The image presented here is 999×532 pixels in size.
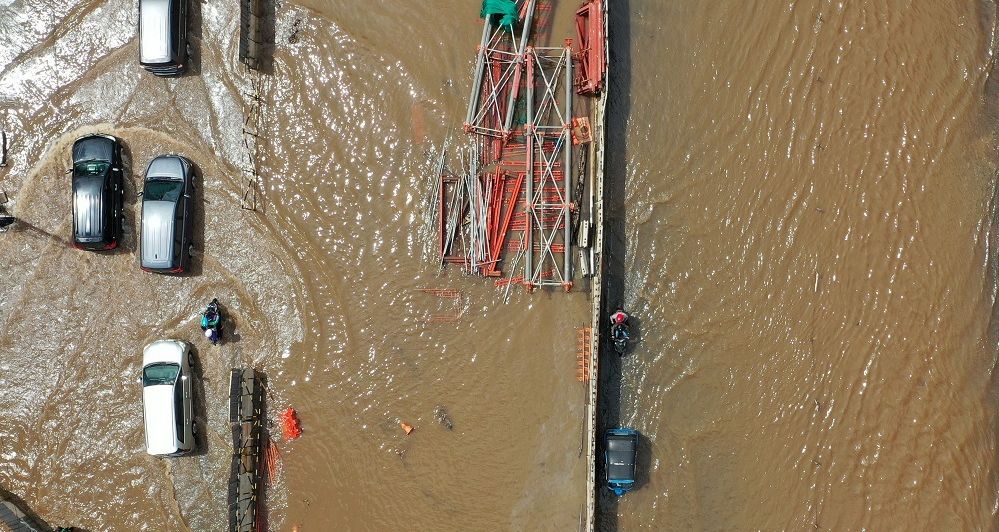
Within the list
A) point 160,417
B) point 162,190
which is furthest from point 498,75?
point 160,417

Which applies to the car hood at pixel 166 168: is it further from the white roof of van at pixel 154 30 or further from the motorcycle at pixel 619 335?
the motorcycle at pixel 619 335

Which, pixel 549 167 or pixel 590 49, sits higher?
pixel 590 49

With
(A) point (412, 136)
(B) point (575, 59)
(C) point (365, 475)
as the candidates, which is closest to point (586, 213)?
(B) point (575, 59)

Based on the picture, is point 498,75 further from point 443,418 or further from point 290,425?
point 290,425

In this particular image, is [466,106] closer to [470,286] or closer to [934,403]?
[470,286]

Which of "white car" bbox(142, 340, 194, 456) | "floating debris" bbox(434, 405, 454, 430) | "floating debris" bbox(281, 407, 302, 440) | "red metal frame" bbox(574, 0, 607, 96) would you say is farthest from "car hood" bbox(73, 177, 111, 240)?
"red metal frame" bbox(574, 0, 607, 96)

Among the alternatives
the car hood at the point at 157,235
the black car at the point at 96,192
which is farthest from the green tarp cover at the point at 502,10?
the black car at the point at 96,192

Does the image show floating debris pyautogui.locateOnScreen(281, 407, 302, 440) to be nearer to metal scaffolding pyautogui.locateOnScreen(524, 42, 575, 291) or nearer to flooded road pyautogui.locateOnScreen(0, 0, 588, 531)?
flooded road pyautogui.locateOnScreen(0, 0, 588, 531)
